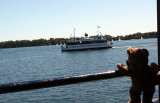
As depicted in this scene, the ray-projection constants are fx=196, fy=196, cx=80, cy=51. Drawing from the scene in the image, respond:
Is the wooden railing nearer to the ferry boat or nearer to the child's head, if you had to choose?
the child's head

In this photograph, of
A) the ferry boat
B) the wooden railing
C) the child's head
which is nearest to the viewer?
the wooden railing

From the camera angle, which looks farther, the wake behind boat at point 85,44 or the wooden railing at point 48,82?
the wake behind boat at point 85,44

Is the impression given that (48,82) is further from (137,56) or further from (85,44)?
(85,44)

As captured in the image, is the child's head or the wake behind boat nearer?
the child's head

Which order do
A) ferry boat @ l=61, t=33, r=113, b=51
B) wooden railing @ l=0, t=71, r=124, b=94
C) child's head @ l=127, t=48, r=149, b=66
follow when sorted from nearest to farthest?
wooden railing @ l=0, t=71, r=124, b=94
child's head @ l=127, t=48, r=149, b=66
ferry boat @ l=61, t=33, r=113, b=51

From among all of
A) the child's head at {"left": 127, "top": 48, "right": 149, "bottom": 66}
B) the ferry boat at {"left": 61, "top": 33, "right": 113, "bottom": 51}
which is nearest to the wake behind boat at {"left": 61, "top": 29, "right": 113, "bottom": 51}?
the ferry boat at {"left": 61, "top": 33, "right": 113, "bottom": 51}

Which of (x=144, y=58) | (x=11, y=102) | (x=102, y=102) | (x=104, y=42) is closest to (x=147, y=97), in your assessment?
(x=144, y=58)

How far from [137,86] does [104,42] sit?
225ft

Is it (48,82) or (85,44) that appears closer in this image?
(48,82)

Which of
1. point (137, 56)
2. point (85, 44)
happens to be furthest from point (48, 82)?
point (85, 44)

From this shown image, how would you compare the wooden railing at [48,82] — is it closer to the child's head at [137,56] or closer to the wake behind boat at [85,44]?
the child's head at [137,56]

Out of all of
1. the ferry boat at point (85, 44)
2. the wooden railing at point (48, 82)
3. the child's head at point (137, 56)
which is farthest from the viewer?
the ferry boat at point (85, 44)

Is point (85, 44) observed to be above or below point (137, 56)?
below

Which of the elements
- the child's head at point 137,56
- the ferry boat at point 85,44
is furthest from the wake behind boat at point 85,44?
the child's head at point 137,56
